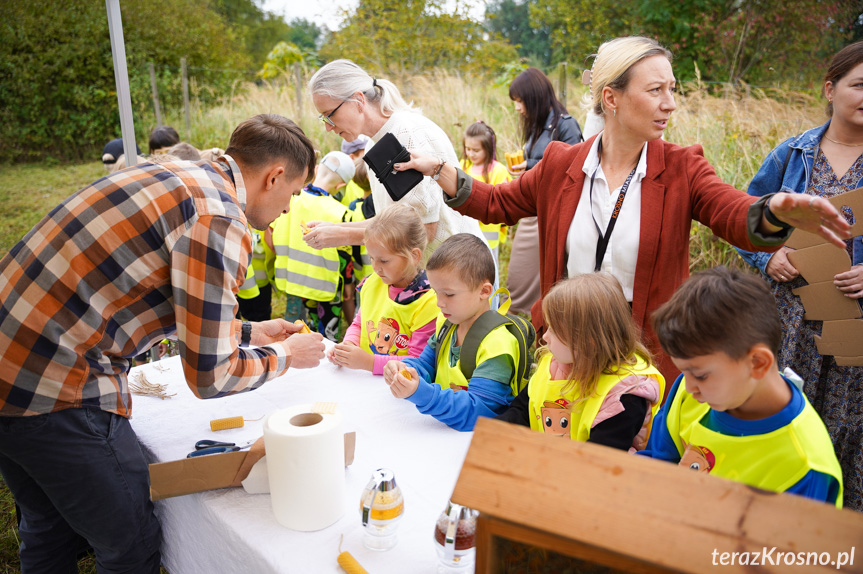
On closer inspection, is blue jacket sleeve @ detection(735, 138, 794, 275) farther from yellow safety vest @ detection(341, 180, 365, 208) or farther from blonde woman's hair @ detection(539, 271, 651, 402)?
yellow safety vest @ detection(341, 180, 365, 208)

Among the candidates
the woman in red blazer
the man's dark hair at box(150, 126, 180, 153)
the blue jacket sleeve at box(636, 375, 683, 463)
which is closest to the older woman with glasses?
the woman in red blazer

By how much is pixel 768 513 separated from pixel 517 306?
3.92m

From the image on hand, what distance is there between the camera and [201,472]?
1460mm

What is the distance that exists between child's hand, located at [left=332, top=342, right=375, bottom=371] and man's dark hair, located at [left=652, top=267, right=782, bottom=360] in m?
1.16

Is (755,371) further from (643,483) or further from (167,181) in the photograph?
(167,181)

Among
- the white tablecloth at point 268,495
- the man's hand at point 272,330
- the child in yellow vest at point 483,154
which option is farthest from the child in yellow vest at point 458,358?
the child in yellow vest at point 483,154

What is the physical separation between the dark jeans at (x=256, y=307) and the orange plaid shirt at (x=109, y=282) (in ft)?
8.13

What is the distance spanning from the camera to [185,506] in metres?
1.52

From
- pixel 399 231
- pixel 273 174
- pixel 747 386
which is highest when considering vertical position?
pixel 273 174

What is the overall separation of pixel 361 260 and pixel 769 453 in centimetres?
316

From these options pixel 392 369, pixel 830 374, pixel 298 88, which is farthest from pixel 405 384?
pixel 298 88

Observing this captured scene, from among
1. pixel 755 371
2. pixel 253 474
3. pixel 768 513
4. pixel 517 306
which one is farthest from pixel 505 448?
pixel 517 306

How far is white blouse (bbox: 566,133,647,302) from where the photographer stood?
1.95 metres

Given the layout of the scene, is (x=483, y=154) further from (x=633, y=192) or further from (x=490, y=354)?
(x=490, y=354)
